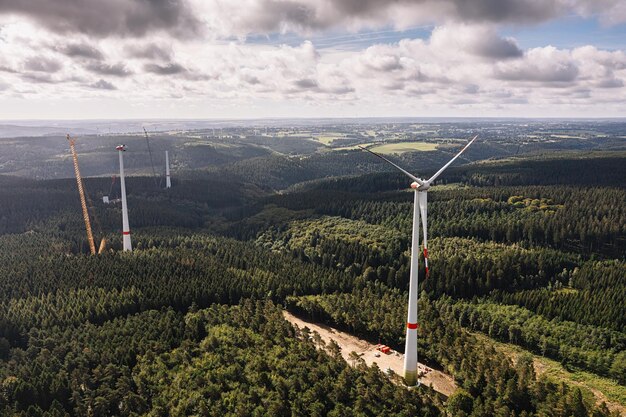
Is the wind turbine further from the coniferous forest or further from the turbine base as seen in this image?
the coniferous forest

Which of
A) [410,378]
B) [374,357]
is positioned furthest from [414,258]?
[374,357]

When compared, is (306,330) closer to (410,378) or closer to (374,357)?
(374,357)

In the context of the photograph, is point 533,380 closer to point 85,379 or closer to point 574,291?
point 574,291

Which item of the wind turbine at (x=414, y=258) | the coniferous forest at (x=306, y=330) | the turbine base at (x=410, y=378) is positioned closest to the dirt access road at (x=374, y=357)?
the coniferous forest at (x=306, y=330)

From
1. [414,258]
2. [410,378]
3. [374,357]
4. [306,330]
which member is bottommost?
[374,357]

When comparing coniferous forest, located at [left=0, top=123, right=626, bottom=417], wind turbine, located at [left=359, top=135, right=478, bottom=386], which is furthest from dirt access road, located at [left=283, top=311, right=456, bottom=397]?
wind turbine, located at [left=359, top=135, right=478, bottom=386]

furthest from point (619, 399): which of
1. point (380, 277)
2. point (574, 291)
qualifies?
point (380, 277)

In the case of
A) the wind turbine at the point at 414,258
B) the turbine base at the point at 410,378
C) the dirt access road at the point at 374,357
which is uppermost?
the wind turbine at the point at 414,258

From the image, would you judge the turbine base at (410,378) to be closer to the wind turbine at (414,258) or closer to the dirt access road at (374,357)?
the wind turbine at (414,258)

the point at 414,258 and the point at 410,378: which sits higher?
the point at 414,258
